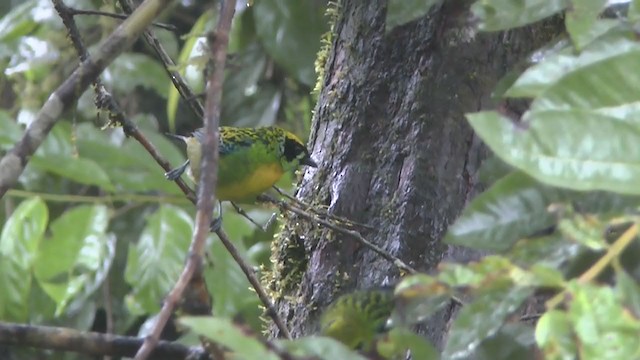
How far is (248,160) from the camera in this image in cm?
166

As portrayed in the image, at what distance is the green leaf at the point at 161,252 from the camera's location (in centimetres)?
179

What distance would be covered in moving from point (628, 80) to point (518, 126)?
0.35 feet

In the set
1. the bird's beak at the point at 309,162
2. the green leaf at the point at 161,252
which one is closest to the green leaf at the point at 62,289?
the green leaf at the point at 161,252

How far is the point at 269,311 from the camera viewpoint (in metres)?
0.96

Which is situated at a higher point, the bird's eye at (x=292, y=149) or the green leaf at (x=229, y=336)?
the bird's eye at (x=292, y=149)

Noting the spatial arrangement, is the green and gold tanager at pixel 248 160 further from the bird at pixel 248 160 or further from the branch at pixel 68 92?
the branch at pixel 68 92

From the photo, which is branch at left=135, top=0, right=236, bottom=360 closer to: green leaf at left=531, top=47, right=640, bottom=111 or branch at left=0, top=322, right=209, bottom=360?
branch at left=0, top=322, right=209, bottom=360

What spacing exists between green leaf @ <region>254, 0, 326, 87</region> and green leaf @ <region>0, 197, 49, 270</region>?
68 centimetres

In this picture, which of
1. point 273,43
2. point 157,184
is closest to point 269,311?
point 157,184

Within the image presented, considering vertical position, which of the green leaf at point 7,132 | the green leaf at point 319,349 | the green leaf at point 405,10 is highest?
the green leaf at point 7,132

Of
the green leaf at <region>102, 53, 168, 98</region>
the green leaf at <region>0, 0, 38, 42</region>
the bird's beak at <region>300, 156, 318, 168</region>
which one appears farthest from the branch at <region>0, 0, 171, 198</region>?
the green leaf at <region>102, 53, 168, 98</region>

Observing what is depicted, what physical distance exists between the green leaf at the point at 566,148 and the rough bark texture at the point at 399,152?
0.56 metres

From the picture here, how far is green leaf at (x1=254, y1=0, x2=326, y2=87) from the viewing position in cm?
211

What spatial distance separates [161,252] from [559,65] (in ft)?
3.96
